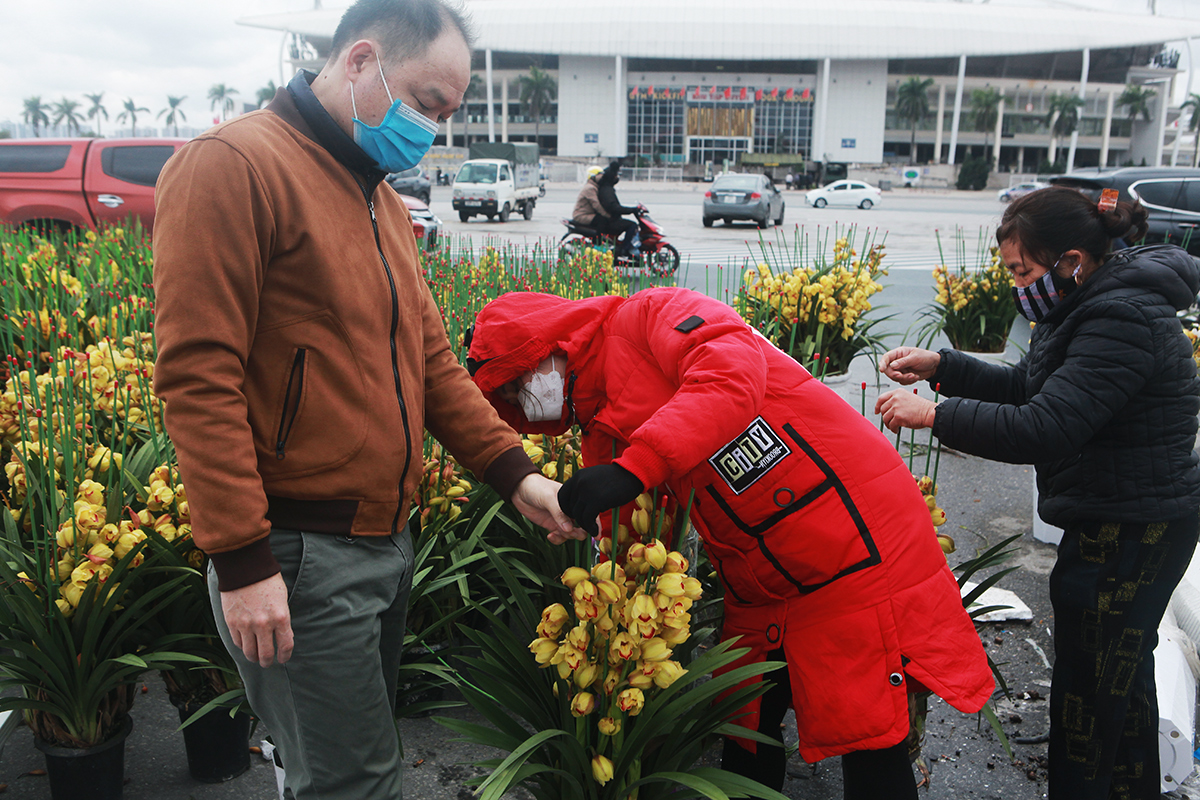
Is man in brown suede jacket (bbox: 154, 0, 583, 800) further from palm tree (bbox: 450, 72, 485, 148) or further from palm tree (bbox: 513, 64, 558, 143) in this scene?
palm tree (bbox: 450, 72, 485, 148)

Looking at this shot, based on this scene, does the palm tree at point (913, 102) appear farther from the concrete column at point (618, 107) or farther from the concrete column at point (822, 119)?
the concrete column at point (618, 107)

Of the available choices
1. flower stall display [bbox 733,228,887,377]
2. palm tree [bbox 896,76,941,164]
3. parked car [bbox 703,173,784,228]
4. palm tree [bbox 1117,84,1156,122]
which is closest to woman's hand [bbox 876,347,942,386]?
flower stall display [bbox 733,228,887,377]

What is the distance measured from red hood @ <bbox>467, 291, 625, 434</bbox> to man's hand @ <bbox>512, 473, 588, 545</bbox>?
0.85 ft

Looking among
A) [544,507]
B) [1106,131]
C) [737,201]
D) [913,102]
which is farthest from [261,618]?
[1106,131]

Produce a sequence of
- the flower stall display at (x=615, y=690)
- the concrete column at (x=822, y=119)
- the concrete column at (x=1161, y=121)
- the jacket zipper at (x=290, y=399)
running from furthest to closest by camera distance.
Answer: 1. the concrete column at (x=1161, y=121)
2. the concrete column at (x=822, y=119)
3. the flower stall display at (x=615, y=690)
4. the jacket zipper at (x=290, y=399)

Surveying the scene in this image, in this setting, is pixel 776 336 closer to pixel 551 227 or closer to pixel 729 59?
pixel 551 227

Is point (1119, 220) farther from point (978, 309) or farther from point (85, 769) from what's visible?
point (978, 309)

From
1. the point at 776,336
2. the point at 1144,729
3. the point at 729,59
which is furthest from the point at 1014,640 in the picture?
the point at 729,59

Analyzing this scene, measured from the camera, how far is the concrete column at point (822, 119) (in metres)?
69.4

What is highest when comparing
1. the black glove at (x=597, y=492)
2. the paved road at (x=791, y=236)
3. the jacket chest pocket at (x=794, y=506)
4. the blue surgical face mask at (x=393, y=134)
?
the blue surgical face mask at (x=393, y=134)

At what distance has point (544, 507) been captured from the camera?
172 centimetres

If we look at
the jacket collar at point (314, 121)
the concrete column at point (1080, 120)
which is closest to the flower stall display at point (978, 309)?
the jacket collar at point (314, 121)

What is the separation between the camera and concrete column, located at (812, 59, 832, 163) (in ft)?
228

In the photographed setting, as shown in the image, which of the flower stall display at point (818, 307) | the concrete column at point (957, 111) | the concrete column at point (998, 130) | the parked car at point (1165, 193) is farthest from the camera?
the concrete column at point (998, 130)
